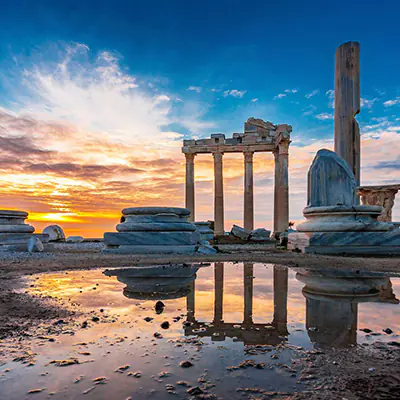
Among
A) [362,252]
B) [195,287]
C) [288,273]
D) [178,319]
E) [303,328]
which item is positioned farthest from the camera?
[362,252]

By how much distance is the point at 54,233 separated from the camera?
59.2ft

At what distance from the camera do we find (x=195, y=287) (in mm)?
4203

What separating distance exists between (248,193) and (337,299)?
25.7m

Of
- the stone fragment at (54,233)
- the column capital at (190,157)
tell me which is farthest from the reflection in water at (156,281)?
the column capital at (190,157)

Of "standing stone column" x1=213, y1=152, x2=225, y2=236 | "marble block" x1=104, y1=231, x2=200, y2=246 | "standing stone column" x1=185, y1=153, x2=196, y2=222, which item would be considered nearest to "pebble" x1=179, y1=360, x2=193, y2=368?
"marble block" x1=104, y1=231, x2=200, y2=246

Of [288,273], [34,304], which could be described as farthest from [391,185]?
[34,304]

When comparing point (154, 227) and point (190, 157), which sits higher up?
point (190, 157)

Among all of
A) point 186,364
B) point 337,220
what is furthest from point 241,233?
point 186,364

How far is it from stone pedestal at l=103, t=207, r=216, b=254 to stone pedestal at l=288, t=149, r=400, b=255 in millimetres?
3419

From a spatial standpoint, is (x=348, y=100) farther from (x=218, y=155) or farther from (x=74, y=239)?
(x=218, y=155)

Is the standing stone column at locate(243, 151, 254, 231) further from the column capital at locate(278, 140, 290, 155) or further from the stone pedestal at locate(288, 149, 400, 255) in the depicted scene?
the stone pedestal at locate(288, 149, 400, 255)

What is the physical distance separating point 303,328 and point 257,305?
0.78 metres

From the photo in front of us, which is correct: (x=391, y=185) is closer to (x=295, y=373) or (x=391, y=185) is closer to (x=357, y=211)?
(x=357, y=211)

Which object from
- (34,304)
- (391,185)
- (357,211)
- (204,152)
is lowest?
(34,304)
